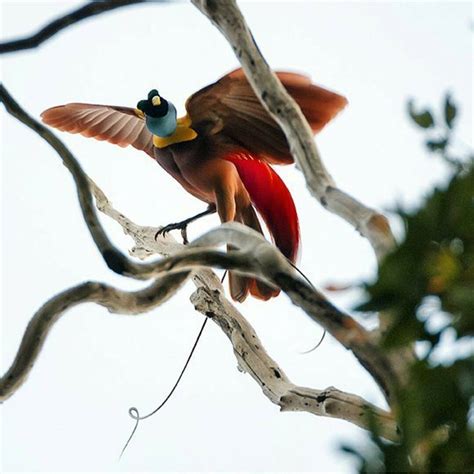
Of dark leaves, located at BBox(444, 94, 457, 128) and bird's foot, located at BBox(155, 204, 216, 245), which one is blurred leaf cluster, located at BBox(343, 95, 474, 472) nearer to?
dark leaves, located at BBox(444, 94, 457, 128)

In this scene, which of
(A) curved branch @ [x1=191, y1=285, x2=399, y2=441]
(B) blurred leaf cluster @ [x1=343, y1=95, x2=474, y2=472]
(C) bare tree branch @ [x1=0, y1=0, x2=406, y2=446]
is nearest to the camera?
(B) blurred leaf cluster @ [x1=343, y1=95, x2=474, y2=472]

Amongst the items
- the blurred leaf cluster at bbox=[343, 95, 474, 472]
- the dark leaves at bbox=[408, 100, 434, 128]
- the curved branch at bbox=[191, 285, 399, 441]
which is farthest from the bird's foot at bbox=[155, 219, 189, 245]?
the blurred leaf cluster at bbox=[343, 95, 474, 472]

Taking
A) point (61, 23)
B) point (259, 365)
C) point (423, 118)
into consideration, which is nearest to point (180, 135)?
point (259, 365)

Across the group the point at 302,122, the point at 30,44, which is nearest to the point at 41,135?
the point at 30,44

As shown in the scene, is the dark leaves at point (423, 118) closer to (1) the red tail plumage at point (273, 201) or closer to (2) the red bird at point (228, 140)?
(2) the red bird at point (228, 140)

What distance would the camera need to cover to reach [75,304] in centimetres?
76

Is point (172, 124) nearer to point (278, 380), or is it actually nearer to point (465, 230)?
point (278, 380)

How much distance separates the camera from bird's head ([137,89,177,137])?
1.40 m

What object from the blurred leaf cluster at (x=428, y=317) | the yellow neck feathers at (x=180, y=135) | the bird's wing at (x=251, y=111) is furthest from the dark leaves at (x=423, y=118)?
the yellow neck feathers at (x=180, y=135)

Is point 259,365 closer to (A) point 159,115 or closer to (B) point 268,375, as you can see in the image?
(B) point 268,375

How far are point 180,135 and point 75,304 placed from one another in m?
0.68

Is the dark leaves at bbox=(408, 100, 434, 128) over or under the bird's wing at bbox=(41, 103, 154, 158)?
under

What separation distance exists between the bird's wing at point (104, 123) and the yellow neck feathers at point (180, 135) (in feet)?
0.24

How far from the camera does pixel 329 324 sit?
681 mm
